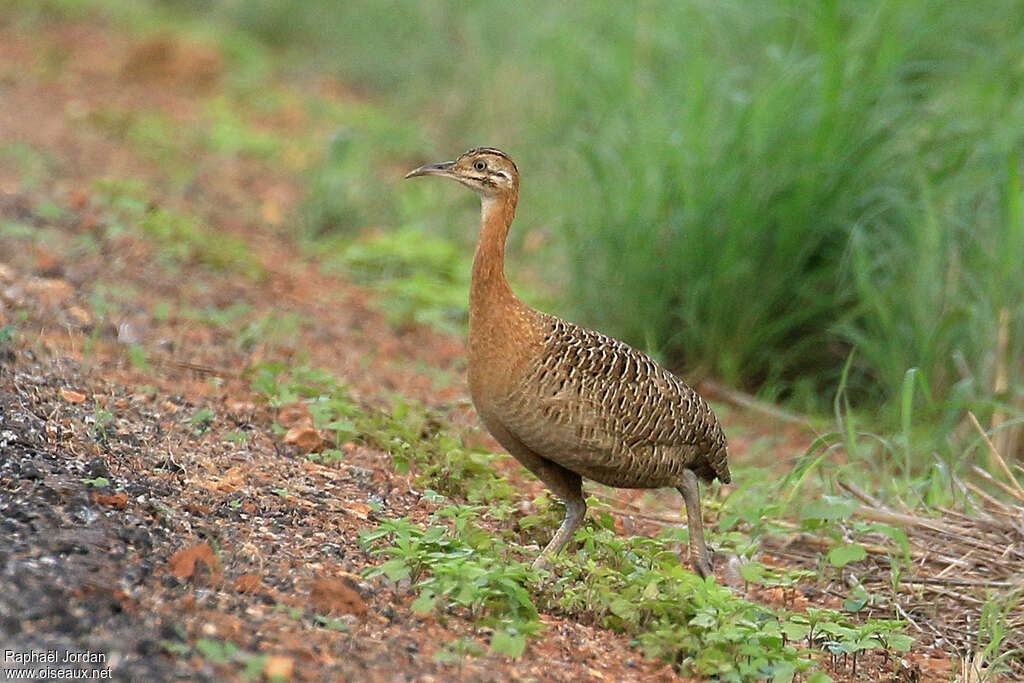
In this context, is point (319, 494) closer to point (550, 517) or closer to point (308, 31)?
point (550, 517)

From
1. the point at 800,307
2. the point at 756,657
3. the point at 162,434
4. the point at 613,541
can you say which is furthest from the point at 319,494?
the point at 800,307

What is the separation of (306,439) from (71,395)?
0.80 m

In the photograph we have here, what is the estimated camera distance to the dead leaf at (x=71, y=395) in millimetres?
4335

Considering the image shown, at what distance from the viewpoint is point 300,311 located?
6.73m

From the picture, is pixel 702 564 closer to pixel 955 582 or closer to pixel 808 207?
pixel 955 582

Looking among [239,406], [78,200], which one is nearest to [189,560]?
[239,406]

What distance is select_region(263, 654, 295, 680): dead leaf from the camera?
288 cm

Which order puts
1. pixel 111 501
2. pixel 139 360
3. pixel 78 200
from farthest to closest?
pixel 78 200 → pixel 139 360 → pixel 111 501

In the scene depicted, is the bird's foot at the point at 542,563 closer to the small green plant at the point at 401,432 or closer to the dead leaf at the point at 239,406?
the small green plant at the point at 401,432

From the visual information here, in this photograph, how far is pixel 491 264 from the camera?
13.4 ft

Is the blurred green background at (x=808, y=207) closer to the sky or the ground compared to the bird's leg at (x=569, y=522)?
closer to the sky

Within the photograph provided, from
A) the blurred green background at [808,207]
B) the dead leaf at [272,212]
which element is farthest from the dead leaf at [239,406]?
the dead leaf at [272,212]

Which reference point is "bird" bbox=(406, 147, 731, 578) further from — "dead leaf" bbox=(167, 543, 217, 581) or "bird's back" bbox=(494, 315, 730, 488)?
"dead leaf" bbox=(167, 543, 217, 581)

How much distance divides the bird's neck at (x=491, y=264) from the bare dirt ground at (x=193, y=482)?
2.43 feet
